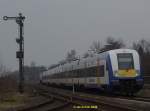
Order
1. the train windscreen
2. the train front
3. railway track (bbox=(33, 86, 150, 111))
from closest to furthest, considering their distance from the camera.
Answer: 1. railway track (bbox=(33, 86, 150, 111))
2. the train front
3. the train windscreen

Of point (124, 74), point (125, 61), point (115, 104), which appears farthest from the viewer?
point (125, 61)

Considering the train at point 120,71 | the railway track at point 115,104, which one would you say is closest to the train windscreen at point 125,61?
the train at point 120,71

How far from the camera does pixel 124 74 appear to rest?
32.6m

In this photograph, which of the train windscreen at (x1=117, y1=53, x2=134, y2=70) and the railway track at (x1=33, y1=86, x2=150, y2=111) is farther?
the train windscreen at (x1=117, y1=53, x2=134, y2=70)

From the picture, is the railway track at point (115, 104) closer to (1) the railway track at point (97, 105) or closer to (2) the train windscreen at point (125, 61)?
(1) the railway track at point (97, 105)

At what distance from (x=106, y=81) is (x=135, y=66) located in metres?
2.25

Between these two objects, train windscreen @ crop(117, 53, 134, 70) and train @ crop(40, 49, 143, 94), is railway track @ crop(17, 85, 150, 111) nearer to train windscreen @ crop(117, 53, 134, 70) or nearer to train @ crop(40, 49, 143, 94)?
train @ crop(40, 49, 143, 94)

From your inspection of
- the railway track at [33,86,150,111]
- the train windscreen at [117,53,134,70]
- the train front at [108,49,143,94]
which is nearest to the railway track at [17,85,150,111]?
the railway track at [33,86,150,111]

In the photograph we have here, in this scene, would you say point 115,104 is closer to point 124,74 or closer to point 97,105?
point 97,105

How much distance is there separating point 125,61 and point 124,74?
1036 millimetres

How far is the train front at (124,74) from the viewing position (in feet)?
107

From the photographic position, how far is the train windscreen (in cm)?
3275

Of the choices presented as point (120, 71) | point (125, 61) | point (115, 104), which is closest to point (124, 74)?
point (120, 71)

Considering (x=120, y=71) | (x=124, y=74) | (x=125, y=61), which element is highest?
(x=125, y=61)
